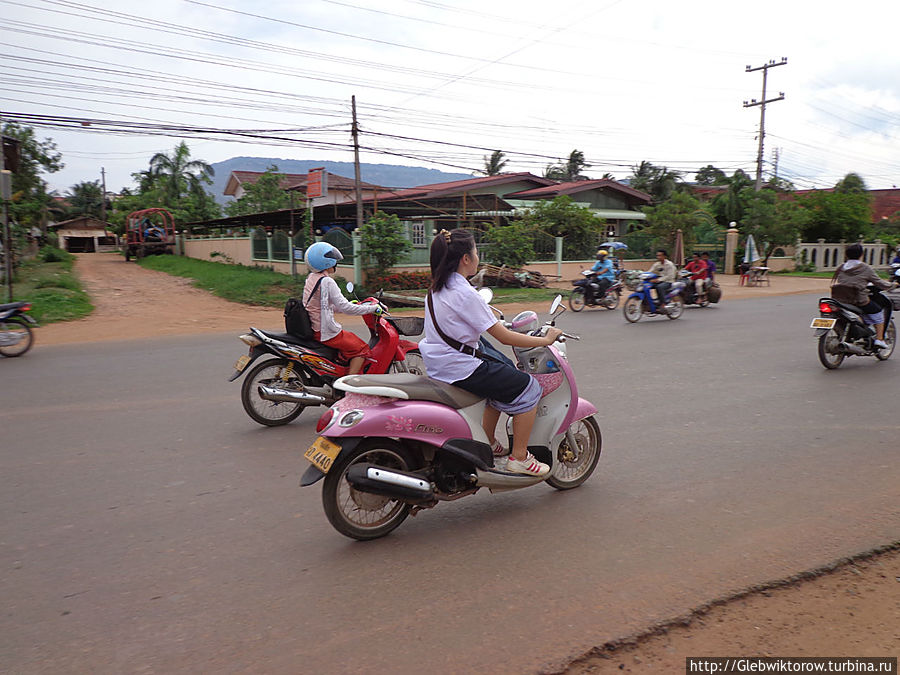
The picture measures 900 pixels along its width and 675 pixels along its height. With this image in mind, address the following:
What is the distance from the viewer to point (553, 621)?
2.75 metres

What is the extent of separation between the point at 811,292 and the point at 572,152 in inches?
1203

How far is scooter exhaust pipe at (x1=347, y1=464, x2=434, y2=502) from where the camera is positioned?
3.30 metres

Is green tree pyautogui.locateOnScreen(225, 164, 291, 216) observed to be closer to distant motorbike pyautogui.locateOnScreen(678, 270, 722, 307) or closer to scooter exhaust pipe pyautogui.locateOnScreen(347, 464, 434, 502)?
distant motorbike pyautogui.locateOnScreen(678, 270, 722, 307)

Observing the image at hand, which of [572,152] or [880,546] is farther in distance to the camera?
[572,152]

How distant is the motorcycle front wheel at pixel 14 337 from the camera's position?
9.21 metres

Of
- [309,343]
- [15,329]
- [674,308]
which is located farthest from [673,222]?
[309,343]

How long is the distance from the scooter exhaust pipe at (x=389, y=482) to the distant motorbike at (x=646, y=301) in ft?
35.2

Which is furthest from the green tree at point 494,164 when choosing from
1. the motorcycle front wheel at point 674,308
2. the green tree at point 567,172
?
the motorcycle front wheel at point 674,308

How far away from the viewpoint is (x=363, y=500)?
11.4ft

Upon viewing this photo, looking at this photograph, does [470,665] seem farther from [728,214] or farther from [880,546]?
[728,214]

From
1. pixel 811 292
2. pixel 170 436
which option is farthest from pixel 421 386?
pixel 811 292

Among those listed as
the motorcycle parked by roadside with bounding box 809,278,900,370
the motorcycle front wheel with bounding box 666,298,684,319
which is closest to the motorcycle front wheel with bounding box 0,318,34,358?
the motorcycle parked by roadside with bounding box 809,278,900,370

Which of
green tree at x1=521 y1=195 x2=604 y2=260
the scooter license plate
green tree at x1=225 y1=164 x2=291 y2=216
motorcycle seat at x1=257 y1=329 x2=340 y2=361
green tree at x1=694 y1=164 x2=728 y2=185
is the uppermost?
green tree at x1=694 y1=164 x2=728 y2=185

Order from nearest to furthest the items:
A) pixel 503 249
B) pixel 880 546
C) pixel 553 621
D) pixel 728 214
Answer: pixel 553 621
pixel 880 546
pixel 503 249
pixel 728 214
